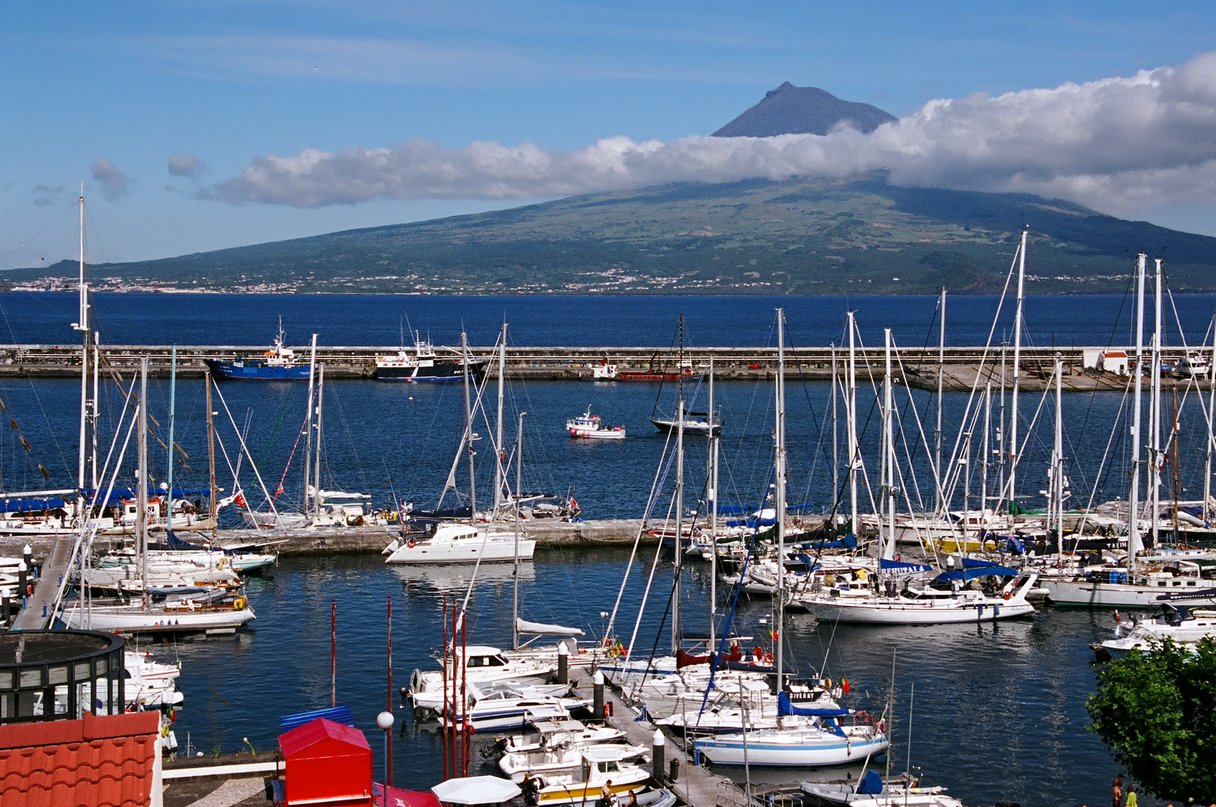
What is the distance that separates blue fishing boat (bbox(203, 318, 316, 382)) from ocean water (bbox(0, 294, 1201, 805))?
2662 mm

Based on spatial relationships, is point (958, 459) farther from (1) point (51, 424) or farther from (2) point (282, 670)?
(1) point (51, 424)

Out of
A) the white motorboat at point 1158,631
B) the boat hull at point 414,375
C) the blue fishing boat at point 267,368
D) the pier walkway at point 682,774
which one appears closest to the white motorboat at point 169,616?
the pier walkway at point 682,774

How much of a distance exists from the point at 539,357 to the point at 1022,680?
6669cm

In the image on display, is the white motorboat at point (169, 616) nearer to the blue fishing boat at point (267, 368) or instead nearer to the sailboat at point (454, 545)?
the sailboat at point (454, 545)

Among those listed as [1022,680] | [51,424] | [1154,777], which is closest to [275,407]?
[51,424]

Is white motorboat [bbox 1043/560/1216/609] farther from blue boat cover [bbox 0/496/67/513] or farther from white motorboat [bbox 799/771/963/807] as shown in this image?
blue boat cover [bbox 0/496/67/513]

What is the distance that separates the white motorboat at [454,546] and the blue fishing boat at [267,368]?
5342 cm

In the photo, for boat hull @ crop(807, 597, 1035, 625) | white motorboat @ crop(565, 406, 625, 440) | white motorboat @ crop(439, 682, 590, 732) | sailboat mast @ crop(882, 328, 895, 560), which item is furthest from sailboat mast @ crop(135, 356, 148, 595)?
white motorboat @ crop(565, 406, 625, 440)

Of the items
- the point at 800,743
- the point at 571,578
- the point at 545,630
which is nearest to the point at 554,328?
the point at 571,578

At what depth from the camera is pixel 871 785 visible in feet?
58.3

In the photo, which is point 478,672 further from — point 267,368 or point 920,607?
point 267,368

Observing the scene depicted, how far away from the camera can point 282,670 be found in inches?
981

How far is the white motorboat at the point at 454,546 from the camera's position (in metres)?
33.6

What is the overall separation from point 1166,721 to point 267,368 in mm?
74677
